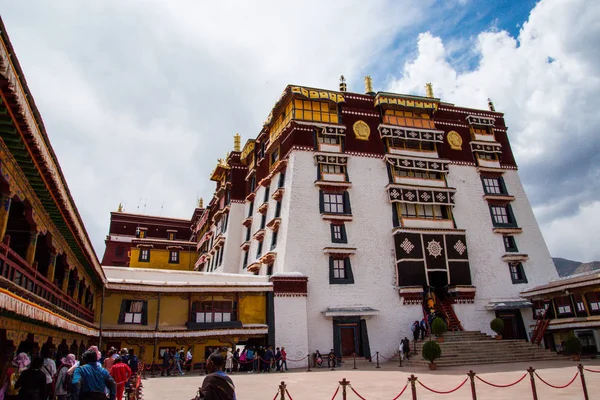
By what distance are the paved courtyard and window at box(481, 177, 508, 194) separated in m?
15.4

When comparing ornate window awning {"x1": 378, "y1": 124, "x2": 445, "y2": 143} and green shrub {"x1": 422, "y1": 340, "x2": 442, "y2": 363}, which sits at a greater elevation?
ornate window awning {"x1": 378, "y1": 124, "x2": 445, "y2": 143}

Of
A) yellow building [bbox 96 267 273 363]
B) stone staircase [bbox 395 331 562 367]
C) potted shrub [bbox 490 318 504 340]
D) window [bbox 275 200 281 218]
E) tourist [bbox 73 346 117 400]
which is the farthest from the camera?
window [bbox 275 200 281 218]

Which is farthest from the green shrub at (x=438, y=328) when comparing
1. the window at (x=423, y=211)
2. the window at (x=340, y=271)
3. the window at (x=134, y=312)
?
the window at (x=134, y=312)

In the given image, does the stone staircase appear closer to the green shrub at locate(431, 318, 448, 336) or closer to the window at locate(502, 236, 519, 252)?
the green shrub at locate(431, 318, 448, 336)

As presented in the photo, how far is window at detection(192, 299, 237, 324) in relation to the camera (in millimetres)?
23734

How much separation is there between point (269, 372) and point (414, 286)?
441 inches

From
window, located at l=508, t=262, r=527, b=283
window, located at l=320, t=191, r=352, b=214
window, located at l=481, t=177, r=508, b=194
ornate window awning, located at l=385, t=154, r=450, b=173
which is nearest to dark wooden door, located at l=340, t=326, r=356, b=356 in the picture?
window, located at l=320, t=191, r=352, b=214

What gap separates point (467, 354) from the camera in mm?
22438

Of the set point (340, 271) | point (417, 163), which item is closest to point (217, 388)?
point (340, 271)

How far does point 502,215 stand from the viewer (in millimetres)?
32219

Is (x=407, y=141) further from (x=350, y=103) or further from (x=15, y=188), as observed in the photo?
(x=15, y=188)

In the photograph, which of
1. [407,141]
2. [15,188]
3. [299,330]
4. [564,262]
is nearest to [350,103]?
[407,141]

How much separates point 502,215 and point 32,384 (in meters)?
32.0

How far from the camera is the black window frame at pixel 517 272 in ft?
99.3
